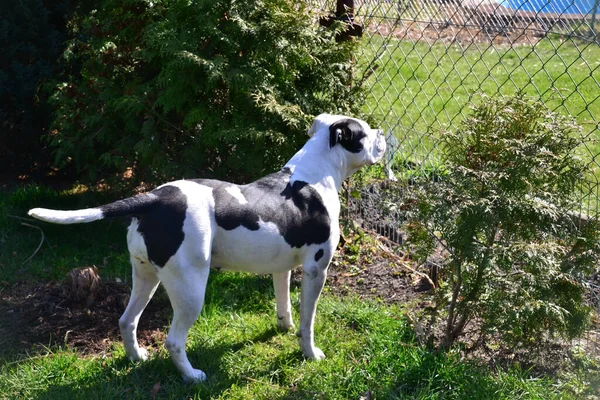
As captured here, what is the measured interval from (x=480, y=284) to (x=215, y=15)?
2.60 m

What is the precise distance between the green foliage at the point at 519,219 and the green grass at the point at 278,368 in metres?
0.32

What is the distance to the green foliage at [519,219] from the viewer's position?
159 inches

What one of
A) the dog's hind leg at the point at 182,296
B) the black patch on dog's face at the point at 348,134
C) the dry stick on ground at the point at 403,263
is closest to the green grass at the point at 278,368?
the dog's hind leg at the point at 182,296

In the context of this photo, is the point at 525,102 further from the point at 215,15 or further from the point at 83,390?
the point at 83,390

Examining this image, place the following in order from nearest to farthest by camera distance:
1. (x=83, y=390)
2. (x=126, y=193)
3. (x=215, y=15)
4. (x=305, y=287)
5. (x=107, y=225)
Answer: (x=83, y=390) → (x=305, y=287) → (x=215, y=15) → (x=126, y=193) → (x=107, y=225)

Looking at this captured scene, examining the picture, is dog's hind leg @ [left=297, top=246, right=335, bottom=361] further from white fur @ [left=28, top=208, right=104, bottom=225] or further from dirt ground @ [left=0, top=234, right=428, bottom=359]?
white fur @ [left=28, top=208, right=104, bottom=225]

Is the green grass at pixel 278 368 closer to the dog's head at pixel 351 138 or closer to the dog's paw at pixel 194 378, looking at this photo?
the dog's paw at pixel 194 378

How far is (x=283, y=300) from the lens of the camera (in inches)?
188

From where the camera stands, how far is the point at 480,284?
4320 mm

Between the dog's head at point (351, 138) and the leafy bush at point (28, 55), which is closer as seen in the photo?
the dog's head at point (351, 138)

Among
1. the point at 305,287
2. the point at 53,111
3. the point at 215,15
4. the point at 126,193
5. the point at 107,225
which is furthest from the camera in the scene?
the point at 53,111

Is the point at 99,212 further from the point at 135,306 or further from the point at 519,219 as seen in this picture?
the point at 519,219

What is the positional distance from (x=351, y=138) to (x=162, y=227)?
1.33 m

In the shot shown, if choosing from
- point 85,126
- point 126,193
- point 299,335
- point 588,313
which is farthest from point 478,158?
point 85,126
